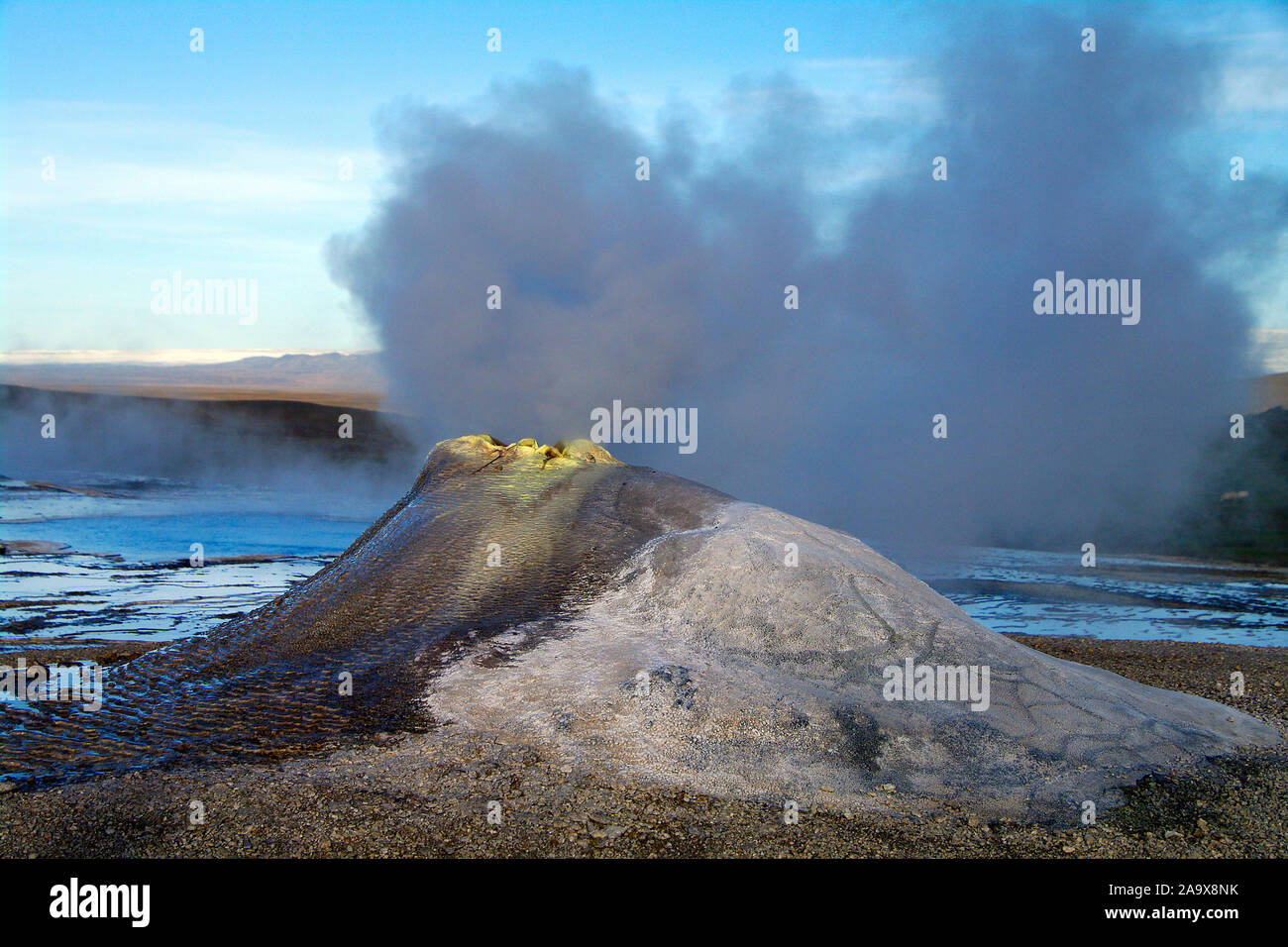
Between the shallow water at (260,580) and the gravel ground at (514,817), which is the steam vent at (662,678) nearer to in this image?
the gravel ground at (514,817)

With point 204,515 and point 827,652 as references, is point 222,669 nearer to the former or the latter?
point 827,652

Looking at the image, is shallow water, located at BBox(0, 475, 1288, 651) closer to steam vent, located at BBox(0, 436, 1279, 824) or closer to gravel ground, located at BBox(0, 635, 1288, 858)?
steam vent, located at BBox(0, 436, 1279, 824)

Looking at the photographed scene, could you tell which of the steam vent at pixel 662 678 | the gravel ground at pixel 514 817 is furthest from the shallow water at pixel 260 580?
the gravel ground at pixel 514 817

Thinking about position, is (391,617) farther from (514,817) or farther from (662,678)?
(514,817)

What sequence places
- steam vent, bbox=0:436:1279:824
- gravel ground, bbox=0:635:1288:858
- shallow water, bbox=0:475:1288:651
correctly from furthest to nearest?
shallow water, bbox=0:475:1288:651, steam vent, bbox=0:436:1279:824, gravel ground, bbox=0:635:1288:858

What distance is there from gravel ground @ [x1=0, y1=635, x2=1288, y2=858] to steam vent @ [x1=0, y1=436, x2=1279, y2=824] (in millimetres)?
216

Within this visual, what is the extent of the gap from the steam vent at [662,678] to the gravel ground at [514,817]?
0.22 m

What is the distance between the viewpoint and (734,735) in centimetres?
614

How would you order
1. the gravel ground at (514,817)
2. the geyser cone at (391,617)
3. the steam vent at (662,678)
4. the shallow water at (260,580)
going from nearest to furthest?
the gravel ground at (514,817)
the steam vent at (662,678)
the geyser cone at (391,617)
the shallow water at (260,580)

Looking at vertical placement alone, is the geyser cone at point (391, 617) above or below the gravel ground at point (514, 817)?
above

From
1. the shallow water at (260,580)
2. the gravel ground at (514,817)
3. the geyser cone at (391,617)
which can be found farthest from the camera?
the shallow water at (260,580)

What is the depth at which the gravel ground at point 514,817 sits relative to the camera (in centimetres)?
497

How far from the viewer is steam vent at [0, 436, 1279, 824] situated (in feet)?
19.6

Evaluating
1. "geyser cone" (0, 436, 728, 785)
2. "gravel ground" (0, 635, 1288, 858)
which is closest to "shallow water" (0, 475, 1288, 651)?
"geyser cone" (0, 436, 728, 785)
